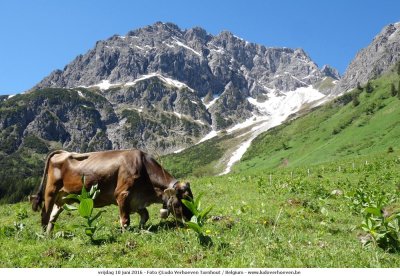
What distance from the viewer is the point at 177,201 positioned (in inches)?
471

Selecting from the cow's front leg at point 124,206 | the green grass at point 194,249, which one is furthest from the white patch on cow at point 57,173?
the cow's front leg at point 124,206

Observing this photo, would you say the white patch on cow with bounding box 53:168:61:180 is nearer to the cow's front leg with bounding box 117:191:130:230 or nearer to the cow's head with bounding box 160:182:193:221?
the cow's front leg with bounding box 117:191:130:230

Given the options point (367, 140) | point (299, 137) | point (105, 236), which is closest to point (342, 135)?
point (367, 140)

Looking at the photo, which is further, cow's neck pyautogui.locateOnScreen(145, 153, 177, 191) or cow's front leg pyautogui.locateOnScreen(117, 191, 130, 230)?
cow's neck pyautogui.locateOnScreen(145, 153, 177, 191)

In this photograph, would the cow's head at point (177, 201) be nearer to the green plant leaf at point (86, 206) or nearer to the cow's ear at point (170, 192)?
the cow's ear at point (170, 192)

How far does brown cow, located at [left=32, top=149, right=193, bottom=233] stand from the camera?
12.1m

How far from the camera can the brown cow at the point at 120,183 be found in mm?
12125

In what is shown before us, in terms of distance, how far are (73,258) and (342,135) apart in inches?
5696

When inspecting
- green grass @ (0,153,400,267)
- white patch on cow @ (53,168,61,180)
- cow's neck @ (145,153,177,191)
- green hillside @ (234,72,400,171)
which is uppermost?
green hillside @ (234,72,400,171)

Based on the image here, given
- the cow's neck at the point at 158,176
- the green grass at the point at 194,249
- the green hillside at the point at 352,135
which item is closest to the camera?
the green grass at the point at 194,249

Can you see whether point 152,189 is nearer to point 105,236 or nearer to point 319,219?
point 105,236

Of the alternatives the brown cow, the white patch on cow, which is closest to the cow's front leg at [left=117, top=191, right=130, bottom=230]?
the brown cow

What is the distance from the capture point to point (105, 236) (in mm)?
10430

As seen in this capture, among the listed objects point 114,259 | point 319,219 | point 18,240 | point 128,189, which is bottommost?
A: point 319,219
